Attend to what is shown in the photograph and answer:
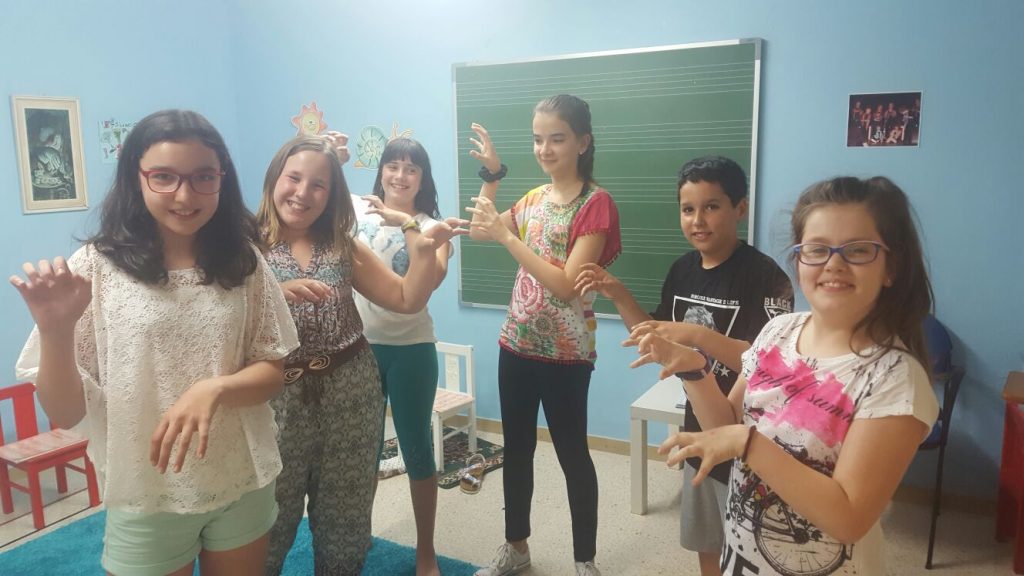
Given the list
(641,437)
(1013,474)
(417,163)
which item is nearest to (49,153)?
(417,163)

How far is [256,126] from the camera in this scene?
4.21 m

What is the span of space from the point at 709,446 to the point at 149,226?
1.09 meters

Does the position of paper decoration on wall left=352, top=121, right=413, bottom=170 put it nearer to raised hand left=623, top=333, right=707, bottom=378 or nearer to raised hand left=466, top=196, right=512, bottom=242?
raised hand left=466, top=196, right=512, bottom=242

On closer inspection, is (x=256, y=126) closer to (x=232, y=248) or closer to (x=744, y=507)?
(x=232, y=248)

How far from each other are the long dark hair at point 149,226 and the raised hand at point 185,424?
8.9 inches

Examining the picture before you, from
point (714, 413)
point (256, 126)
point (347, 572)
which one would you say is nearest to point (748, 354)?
point (714, 413)

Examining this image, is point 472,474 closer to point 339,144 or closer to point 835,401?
point 339,144

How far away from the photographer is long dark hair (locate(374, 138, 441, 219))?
2.29 m

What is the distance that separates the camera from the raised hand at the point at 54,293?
3.78 ft

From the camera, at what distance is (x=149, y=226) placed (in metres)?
1.34

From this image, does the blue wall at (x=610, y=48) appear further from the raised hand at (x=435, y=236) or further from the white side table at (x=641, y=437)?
the raised hand at (x=435, y=236)

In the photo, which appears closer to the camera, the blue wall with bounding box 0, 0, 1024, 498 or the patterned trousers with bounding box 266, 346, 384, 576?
the patterned trousers with bounding box 266, 346, 384, 576

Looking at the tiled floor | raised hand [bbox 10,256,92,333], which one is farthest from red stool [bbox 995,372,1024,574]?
raised hand [bbox 10,256,92,333]

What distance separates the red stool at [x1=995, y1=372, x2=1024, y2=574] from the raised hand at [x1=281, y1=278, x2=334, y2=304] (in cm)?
224
